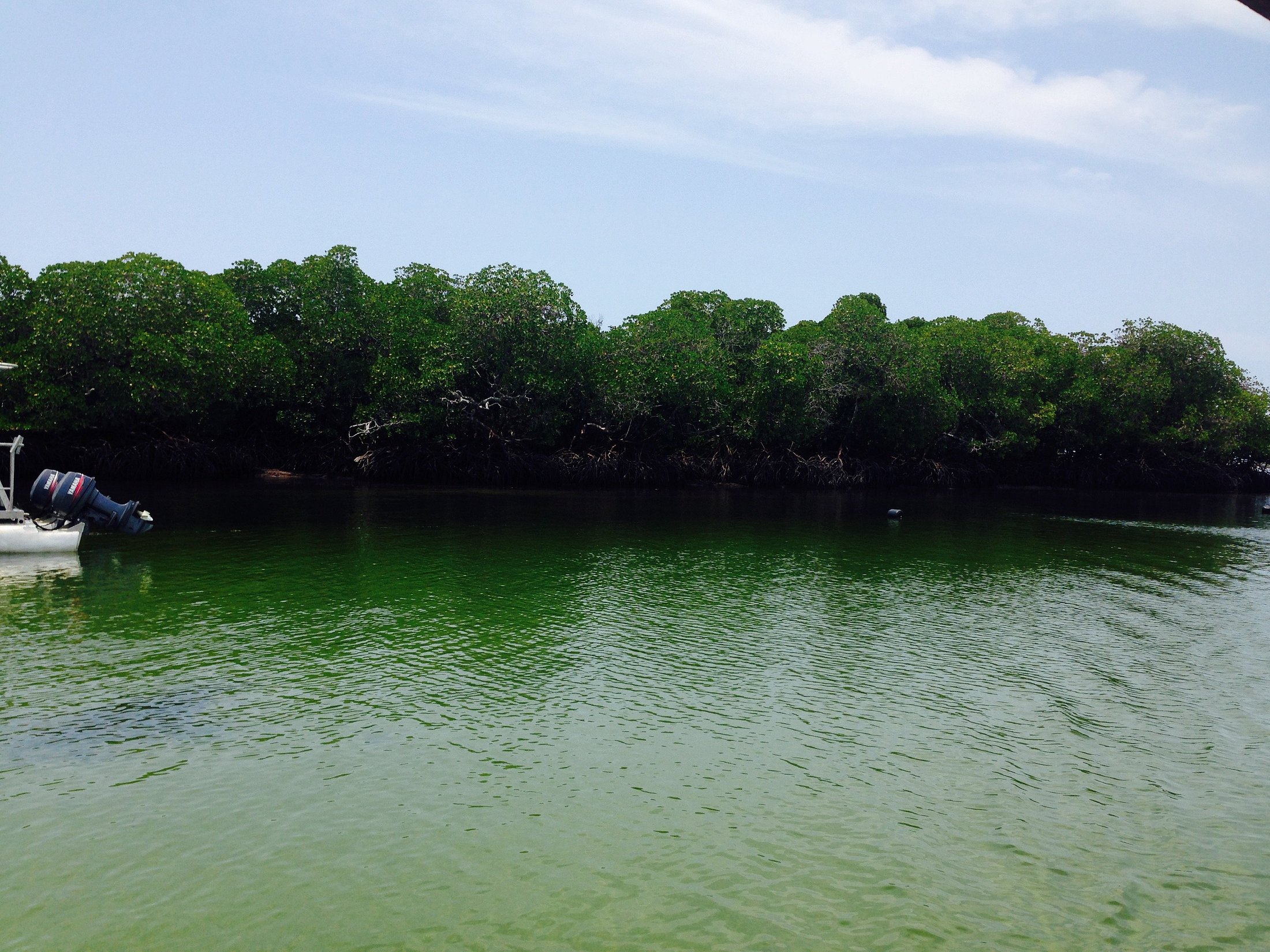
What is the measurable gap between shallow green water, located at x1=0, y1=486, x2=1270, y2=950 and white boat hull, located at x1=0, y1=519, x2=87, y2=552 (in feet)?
2.65

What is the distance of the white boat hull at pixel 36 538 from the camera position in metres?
20.5

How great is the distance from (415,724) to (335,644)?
12.8 ft

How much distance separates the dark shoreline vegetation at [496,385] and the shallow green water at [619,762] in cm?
2336

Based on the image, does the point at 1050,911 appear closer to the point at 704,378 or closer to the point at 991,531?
the point at 991,531

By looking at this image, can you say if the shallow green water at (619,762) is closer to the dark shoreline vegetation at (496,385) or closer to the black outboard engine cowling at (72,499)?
the black outboard engine cowling at (72,499)

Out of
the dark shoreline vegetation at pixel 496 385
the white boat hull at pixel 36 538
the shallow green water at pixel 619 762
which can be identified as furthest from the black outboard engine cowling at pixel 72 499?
the dark shoreline vegetation at pixel 496 385

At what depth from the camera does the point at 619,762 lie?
934 cm

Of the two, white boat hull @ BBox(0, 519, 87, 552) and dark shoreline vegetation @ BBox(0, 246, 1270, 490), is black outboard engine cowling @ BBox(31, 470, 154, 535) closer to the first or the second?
white boat hull @ BBox(0, 519, 87, 552)

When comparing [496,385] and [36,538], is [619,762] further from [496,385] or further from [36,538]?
[496,385]

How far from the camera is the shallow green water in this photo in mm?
6590

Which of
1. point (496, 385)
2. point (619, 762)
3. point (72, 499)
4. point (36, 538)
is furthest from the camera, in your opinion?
point (496, 385)

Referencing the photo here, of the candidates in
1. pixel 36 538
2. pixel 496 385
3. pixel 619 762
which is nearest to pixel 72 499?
pixel 36 538

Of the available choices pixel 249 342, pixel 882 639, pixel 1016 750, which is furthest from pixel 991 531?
pixel 249 342

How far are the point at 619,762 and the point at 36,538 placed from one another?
17189 millimetres
